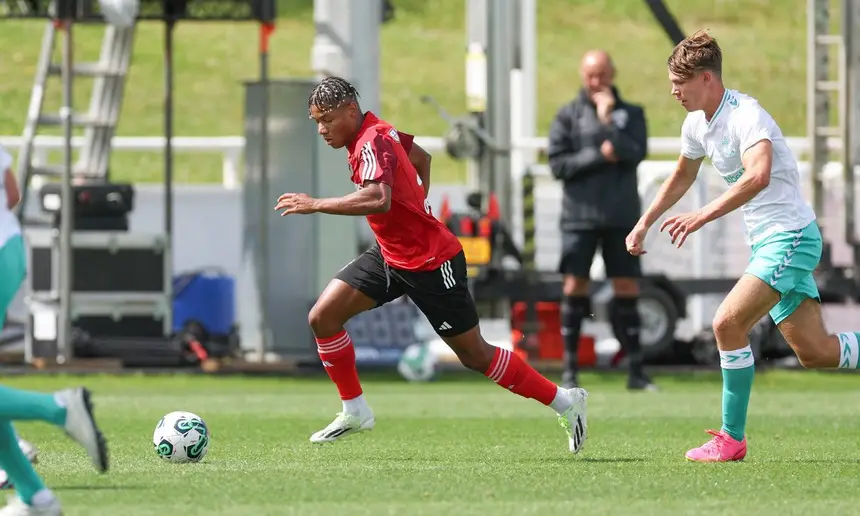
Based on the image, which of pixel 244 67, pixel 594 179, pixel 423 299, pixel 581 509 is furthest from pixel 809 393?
pixel 244 67

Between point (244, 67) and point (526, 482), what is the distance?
144 ft

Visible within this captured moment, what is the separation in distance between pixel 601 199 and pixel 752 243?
17.5ft

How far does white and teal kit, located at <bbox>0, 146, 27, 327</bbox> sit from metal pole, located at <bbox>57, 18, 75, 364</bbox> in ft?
31.9

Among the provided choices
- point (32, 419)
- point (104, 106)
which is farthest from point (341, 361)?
point (104, 106)

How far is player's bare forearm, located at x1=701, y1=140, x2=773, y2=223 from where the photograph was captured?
25.6 feet

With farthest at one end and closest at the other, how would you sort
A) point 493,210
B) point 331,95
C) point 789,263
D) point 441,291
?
point 493,210 → point 441,291 → point 331,95 → point 789,263

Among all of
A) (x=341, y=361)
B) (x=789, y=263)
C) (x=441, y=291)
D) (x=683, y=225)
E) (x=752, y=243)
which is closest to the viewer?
(x=683, y=225)

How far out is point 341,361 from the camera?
30.1 feet

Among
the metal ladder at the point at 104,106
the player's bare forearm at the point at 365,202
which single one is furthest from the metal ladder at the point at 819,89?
the player's bare forearm at the point at 365,202

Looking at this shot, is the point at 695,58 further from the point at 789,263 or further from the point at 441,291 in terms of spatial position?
the point at 441,291

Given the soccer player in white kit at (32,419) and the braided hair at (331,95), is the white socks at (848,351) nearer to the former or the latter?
the braided hair at (331,95)

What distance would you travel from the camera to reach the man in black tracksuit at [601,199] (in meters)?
13.6

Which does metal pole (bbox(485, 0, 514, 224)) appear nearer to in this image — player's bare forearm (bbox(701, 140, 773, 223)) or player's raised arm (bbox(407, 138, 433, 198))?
player's raised arm (bbox(407, 138, 433, 198))

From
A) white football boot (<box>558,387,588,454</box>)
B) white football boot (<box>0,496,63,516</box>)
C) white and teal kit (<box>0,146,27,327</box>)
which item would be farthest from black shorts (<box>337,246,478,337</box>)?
white football boot (<box>0,496,63,516</box>)
